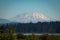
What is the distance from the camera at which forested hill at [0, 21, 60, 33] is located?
255cm

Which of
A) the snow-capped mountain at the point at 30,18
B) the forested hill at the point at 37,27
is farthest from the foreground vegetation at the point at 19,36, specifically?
the snow-capped mountain at the point at 30,18

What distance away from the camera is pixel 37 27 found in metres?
2.57

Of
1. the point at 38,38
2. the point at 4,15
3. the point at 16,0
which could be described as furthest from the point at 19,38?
the point at 16,0

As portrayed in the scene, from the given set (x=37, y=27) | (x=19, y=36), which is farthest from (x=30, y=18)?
(x=19, y=36)

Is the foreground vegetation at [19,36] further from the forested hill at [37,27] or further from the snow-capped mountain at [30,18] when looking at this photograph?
the snow-capped mountain at [30,18]

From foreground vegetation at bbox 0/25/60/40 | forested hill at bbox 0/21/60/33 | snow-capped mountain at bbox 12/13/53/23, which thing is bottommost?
foreground vegetation at bbox 0/25/60/40

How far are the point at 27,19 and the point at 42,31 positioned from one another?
308 millimetres

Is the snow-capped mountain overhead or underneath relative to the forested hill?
overhead

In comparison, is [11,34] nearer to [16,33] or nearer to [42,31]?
[16,33]

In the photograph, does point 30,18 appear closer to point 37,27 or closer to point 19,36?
point 37,27

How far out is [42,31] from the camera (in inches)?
100

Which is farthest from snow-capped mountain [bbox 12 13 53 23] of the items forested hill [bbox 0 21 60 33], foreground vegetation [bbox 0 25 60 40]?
foreground vegetation [bbox 0 25 60 40]

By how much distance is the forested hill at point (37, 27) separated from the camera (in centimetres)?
255

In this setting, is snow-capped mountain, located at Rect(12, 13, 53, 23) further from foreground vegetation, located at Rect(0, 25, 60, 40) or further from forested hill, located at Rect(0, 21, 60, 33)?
foreground vegetation, located at Rect(0, 25, 60, 40)
